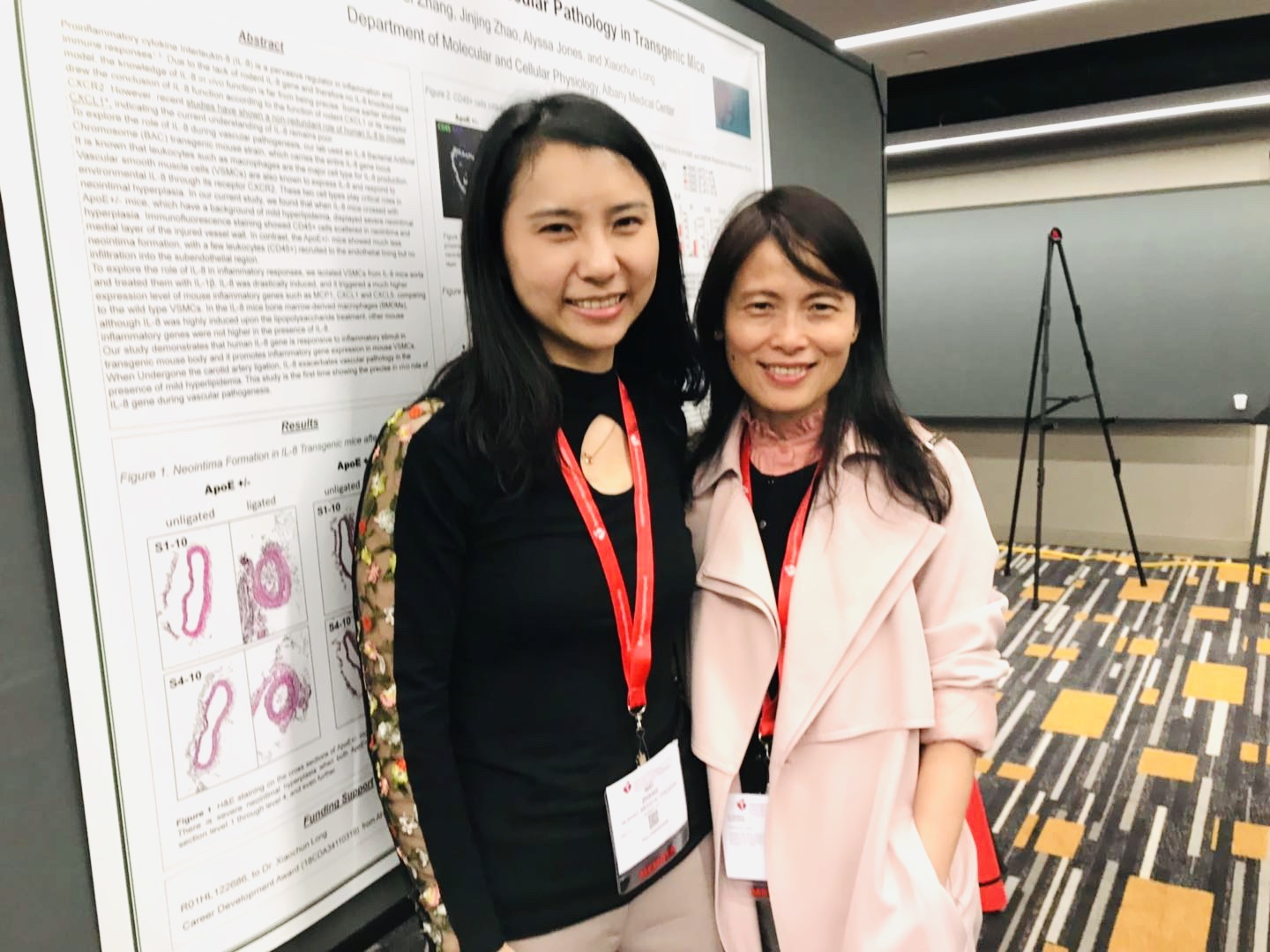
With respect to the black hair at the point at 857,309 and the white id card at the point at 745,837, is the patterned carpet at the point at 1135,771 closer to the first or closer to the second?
the white id card at the point at 745,837

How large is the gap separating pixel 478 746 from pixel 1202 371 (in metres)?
5.29

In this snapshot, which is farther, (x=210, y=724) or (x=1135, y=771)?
(x=1135, y=771)

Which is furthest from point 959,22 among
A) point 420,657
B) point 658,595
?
point 420,657

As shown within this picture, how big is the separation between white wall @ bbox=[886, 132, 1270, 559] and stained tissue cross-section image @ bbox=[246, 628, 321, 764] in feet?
17.4

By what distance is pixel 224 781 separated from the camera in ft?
3.03

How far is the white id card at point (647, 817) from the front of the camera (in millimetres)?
1009

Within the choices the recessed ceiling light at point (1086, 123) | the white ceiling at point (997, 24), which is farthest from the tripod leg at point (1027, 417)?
the white ceiling at point (997, 24)

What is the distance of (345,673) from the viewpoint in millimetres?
1063

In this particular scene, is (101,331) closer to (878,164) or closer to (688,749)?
(688,749)

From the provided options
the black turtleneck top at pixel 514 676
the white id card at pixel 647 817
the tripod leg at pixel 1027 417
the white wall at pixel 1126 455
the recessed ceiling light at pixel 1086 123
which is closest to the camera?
the black turtleneck top at pixel 514 676

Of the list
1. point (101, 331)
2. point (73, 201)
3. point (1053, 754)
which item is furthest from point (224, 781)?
point (1053, 754)

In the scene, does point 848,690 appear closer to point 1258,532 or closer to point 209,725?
point 209,725

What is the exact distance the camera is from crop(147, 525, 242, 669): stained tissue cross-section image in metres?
0.86

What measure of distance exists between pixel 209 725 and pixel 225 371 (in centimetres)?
36
